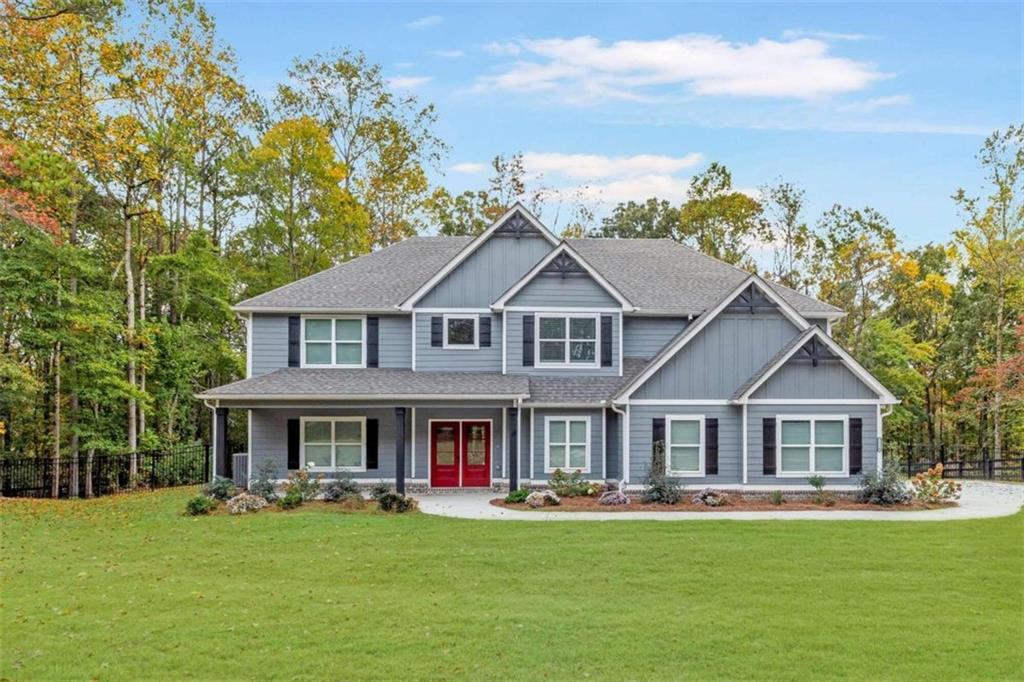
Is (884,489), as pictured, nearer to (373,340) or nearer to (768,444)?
(768,444)

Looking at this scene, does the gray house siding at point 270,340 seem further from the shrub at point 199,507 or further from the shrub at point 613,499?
the shrub at point 613,499

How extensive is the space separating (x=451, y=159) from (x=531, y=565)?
2907 cm

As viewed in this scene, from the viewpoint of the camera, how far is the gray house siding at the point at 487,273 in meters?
22.4

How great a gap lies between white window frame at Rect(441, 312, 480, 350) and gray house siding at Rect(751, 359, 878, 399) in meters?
8.05

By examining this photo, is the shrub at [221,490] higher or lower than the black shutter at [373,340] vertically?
lower

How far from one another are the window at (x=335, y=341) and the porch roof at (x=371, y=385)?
1.28 ft

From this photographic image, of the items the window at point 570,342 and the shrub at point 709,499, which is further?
the window at point 570,342

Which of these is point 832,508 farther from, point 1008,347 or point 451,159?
point 451,159

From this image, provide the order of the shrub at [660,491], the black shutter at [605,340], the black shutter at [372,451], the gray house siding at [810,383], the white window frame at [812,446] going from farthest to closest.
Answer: the black shutter at [605,340]
the black shutter at [372,451]
the white window frame at [812,446]
the gray house siding at [810,383]
the shrub at [660,491]

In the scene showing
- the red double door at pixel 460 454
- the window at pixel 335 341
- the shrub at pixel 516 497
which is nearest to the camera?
the shrub at pixel 516 497

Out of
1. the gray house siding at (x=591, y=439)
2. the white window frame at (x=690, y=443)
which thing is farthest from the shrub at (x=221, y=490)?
the white window frame at (x=690, y=443)

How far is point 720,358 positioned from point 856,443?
13.6ft

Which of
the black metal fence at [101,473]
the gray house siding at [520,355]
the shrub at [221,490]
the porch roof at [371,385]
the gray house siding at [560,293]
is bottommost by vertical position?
the black metal fence at [101,473]

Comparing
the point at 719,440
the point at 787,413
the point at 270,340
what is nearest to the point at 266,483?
the point at 270,340
